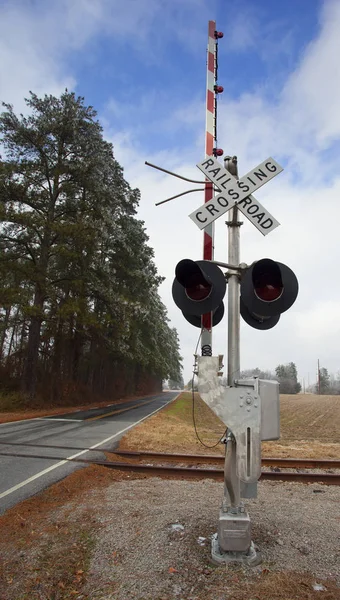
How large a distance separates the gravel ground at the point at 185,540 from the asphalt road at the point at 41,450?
3.83ft

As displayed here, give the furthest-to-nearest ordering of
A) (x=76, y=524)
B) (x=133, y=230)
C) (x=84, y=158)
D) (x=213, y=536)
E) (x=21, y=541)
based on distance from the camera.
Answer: (x=133, y=230) < (x=84, y=158) < (x=76, y=524) < (x=21, y=541) < (x=213, y=536)

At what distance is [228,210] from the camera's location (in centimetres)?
368

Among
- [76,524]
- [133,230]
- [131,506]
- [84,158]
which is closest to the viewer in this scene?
[76,524]

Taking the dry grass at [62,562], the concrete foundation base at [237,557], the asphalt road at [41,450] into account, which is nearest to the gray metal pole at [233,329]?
the concrete foundation base at [237,557]

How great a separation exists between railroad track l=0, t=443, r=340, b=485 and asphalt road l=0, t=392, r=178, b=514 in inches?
9.6

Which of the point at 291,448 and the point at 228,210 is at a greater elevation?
the point at 228,210

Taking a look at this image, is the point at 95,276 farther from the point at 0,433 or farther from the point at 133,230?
the point at 0,433

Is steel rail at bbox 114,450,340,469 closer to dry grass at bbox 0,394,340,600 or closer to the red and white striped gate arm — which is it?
dry grass at bbox 0,394,340,600

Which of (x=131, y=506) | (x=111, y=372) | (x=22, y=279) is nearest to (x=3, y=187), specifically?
(x=22, y=279)

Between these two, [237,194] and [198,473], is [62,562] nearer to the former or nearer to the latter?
[237,194]

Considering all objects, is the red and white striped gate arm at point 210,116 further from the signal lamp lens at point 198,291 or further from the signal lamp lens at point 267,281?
the signal lamp lens at point 267,281

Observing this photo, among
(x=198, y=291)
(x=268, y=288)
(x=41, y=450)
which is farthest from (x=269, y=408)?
(x=41, y=450)

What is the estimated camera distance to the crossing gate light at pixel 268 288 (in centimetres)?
334

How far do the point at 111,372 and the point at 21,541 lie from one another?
113 ft
